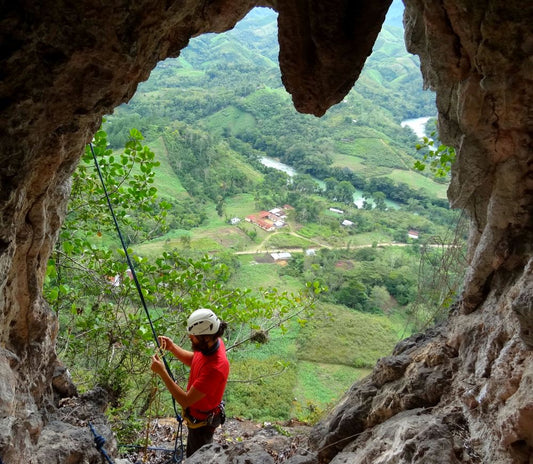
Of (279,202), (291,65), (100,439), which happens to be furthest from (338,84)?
(279,202)

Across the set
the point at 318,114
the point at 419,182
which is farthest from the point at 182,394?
the point at 419,182

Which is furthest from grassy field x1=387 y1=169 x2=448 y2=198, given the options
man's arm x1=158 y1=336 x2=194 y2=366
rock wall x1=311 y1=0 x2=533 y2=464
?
man's arm x1=158 y1=336 x2=194 y2=366

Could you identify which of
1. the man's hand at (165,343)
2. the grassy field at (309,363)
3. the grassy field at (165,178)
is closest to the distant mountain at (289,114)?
the grassy field at (165,178)

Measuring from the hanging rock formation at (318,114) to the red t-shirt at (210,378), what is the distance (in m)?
0.99

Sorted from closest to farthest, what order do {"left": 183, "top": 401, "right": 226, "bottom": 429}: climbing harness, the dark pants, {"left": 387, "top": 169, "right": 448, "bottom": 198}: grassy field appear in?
{"left": 183, "top": 401, "right": 226, "bottom": 429}: climbing harness, the dark pants, {"left": 387, "top": 169, "right": 448, "bottom": 198}: grassy field

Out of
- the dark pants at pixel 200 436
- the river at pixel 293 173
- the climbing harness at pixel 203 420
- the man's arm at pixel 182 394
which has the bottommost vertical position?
the river at pixel 293 173

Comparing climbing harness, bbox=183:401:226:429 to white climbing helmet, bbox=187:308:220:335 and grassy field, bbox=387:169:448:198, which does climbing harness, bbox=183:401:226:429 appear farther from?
grassy field, bbox=387:169:448:198

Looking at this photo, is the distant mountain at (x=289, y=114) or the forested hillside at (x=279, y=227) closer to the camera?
the forested hillside at (x=279, y=227)

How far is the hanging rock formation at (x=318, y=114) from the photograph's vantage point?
7.63ft

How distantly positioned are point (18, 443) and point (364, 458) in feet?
7.80

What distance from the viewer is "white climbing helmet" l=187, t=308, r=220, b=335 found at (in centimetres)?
365

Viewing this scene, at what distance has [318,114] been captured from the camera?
4348 millimetres

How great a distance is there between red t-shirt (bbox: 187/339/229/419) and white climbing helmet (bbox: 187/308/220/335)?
247mm

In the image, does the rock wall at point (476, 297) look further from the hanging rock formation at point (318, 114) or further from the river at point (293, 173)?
the river at point (293, 173)
